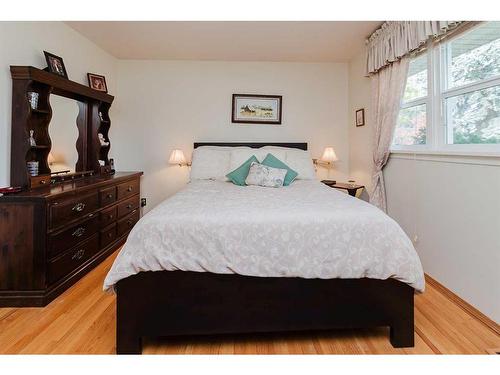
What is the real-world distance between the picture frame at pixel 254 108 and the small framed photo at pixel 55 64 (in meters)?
2.05

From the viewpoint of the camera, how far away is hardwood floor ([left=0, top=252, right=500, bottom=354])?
1.64 metres

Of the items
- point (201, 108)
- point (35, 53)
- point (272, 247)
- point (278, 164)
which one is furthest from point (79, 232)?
point (201, 108)

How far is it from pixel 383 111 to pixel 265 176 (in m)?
1.39

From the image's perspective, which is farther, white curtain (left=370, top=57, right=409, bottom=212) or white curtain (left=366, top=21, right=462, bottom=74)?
white curtain (left=370, top=57, right=409, bottom=212)

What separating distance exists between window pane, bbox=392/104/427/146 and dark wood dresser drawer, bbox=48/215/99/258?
308 cm

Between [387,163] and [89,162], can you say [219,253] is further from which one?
[89,162]

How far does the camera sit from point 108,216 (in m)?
3.11

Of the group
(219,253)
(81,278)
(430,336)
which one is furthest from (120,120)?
(430,336)

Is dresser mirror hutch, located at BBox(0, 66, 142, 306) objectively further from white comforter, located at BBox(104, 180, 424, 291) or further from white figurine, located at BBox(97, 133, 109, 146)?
white comforter, located at BBox(104, 180, 424, 291)

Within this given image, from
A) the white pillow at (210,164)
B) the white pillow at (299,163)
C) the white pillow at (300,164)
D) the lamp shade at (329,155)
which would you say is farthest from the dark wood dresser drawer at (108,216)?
the lamp shade at (329,155)

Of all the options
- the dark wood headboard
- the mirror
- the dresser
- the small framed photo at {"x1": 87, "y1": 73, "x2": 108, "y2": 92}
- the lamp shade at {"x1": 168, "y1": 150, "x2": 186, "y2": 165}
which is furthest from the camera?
the dark wood headboard

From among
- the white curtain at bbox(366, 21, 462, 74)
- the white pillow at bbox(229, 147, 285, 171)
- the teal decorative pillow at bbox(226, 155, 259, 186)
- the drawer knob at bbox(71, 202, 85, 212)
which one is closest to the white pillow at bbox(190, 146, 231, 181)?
the white pillow at bbox(229, 147, 285, 171)

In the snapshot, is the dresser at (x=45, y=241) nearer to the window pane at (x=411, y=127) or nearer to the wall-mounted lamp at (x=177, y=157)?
the wall-mounted lamp at (x=177, y=157)

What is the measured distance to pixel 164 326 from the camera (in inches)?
62.4
